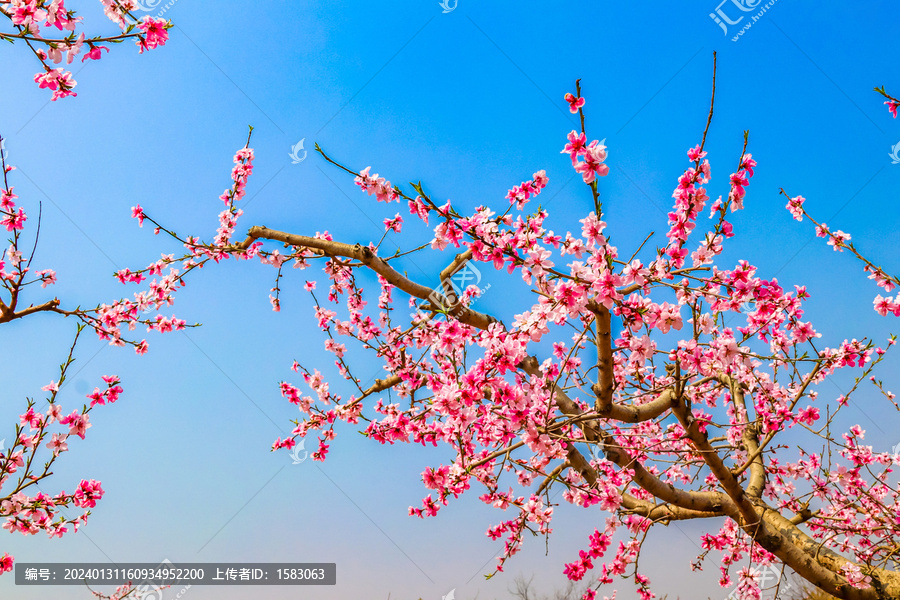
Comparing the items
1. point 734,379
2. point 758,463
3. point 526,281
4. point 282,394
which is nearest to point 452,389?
point 526,281

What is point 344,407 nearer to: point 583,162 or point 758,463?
point 583,162

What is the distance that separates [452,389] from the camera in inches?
103

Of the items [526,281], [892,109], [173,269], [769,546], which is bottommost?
[769,546]

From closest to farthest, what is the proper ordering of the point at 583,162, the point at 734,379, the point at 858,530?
the point at 583,162, the point at 858,530, the point at 734,379

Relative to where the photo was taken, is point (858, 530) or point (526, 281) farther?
point (858, 530)

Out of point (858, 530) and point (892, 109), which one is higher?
point (892, 109)

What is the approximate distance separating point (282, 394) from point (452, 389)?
130 inches

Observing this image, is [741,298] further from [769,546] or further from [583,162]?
[769,546]

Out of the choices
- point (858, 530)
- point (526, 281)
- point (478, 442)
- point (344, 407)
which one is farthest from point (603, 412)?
point (858, 530)

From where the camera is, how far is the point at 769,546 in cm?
412

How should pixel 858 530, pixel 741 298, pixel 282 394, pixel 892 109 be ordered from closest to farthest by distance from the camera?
1. pixel 892 109
2. pixel 741 298
3. pixel 858 530
4. pixel 282 394

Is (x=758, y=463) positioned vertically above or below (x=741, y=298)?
below

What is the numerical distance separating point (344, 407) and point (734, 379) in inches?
159

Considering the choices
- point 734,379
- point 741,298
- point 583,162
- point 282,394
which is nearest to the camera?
point 583,162
